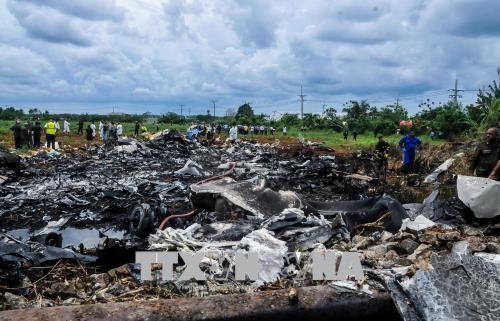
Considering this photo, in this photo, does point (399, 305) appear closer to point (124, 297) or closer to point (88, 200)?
point (124, 297)

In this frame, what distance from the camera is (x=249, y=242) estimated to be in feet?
14.8

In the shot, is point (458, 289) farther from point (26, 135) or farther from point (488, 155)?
point (26, 135)

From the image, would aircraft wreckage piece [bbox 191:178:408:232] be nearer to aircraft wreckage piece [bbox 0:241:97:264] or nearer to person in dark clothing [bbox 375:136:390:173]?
aircraft wreckage piece [bbox 0:241:97:264]

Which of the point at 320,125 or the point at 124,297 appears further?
the point at 320,125

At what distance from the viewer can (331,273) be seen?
3.78 m

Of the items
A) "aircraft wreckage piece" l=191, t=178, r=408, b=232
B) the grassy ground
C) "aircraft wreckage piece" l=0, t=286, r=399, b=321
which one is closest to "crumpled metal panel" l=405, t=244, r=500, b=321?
"aircraft wreckage piece" l=0, t=286, r=399, b=321

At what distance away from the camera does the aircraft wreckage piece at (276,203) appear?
6.01 m

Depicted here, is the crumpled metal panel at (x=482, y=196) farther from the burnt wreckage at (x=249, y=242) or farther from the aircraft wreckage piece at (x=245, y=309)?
the aircraft wreckage piece at (x=245, y=309)

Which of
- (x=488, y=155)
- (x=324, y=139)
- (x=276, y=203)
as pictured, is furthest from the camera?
(x=324, y=139)

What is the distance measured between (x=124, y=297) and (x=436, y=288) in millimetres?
2236

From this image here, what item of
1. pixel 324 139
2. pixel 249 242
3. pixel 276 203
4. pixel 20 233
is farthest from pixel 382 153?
pixel 324 139

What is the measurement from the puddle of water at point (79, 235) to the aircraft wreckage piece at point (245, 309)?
142 inches

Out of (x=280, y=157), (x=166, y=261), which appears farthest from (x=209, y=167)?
(x=166, y=261)

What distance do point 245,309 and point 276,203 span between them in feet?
11.6
